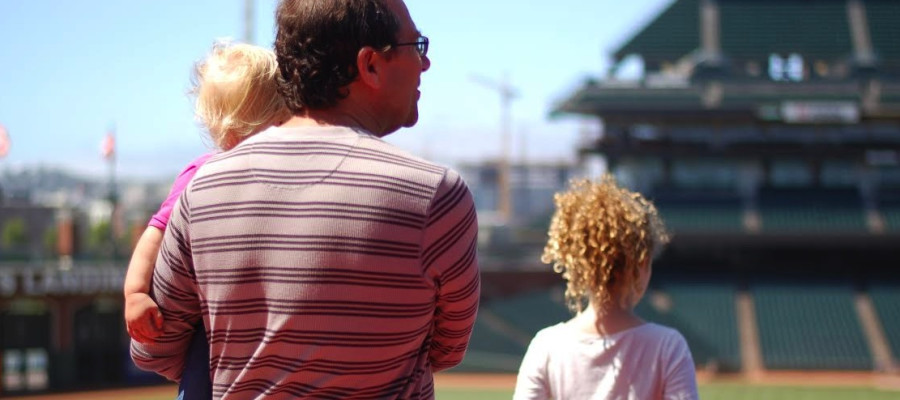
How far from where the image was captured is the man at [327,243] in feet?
8.05

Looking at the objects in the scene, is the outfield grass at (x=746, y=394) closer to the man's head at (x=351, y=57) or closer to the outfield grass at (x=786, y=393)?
the outfield grass at (x=786, y=393)

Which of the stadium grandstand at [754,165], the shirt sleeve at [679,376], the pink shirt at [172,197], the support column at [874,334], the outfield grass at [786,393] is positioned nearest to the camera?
the pink shirt at [172,197]

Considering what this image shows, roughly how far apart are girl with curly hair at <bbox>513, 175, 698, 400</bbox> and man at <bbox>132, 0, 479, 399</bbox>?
4.29ft

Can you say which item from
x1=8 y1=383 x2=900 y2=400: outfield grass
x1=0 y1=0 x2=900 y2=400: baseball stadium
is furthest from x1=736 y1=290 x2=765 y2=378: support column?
x1=8 y1=383 x2=900 y2=400: outfield grass

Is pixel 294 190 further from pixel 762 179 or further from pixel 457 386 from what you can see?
pixel 762 179

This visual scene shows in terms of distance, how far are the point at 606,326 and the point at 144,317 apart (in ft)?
5.75

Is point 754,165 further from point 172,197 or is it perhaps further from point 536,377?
point 172,197

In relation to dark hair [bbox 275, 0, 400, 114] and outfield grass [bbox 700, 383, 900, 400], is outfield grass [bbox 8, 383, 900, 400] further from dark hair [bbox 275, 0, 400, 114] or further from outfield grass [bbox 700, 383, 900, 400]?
dark hair [bbox 275, 0, 400, 114]

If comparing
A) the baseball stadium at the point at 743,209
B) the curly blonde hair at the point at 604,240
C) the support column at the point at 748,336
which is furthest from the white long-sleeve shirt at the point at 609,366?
the support column at the point at 748,336

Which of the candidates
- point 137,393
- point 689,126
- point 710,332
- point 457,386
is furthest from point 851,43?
point 137,393

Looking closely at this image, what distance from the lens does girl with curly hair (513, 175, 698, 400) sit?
384 centimetres

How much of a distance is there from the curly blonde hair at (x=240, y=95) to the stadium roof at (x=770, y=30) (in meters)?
40.5

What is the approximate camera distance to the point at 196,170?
2.82 m

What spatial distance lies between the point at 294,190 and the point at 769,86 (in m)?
40.8
